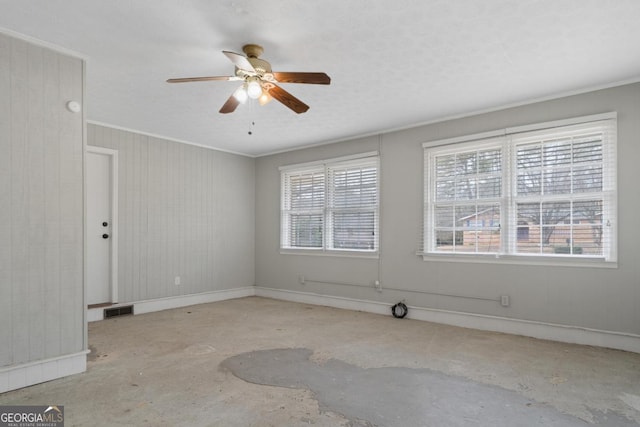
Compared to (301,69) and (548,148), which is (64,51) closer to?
(301,69)

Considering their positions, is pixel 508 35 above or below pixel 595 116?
above

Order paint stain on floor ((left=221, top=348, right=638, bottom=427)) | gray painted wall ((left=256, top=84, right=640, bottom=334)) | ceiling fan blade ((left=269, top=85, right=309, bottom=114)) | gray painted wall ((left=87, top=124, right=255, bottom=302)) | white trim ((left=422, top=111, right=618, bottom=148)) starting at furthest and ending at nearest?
gray painted wall ((left=87, top=124, right=255, bottom=302))
white trim ((left=422, top=111, right=618, bottom=148))
gray painted wall ((left=256, top=84, right=640, bottom=334))
ceiling fan blade ((left=269, top=85, right=309, bottom=114))
paint stain on floor ((left=221, top=348, right=638, bottom=427))

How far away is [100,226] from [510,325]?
5.15 metres

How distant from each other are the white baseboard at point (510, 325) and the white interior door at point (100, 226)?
302cm

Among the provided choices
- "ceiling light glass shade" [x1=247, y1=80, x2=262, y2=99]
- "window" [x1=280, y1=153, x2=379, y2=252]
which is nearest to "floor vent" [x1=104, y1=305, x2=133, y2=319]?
"window" [x1=280, y1=153, x2=379, y2=252]

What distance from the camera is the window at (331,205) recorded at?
555 cm

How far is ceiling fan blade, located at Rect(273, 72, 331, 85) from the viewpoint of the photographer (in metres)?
2.70

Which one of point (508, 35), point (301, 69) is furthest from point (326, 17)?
point (508, 35)

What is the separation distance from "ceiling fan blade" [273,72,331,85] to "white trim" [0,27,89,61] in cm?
167

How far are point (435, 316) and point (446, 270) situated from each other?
60 cm

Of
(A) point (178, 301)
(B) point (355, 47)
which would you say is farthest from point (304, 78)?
(A) point (178, 301)

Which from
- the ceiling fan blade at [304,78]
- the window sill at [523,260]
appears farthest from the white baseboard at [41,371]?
the window sill at [523,260]

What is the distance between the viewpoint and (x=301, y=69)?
11.0ft

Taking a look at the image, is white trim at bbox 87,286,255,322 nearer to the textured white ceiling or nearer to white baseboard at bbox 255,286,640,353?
white baseboard at bbox 255,286,640,353
